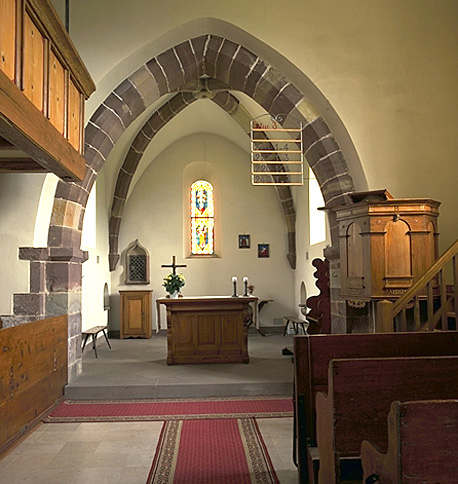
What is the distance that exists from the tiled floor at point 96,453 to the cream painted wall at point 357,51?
11.2 ft

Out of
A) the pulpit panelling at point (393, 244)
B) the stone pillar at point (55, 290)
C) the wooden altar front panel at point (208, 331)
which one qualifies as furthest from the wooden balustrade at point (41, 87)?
the wooden altar front panel at point (208, 331)

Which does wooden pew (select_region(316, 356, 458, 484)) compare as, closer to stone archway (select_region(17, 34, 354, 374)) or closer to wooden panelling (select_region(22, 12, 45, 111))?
wooden panelling (select_region(22, 12, 45, 111))

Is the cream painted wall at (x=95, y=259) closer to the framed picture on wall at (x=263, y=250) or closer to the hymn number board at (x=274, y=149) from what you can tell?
the hymn number board at (x=274, y=149)

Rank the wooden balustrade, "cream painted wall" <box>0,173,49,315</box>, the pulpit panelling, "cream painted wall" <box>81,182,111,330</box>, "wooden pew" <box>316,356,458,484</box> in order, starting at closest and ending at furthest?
"wooden pew" <box>316,356,458,484</box>, the wooden balustrade, the pulpit panelling, "cream painted wall" <box>0,173,49,315</box>, "cream painted wall" <box>81,182,111,330</box>

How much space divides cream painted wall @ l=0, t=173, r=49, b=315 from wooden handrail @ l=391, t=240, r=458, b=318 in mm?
4376

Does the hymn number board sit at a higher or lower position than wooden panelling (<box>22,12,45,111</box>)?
higher

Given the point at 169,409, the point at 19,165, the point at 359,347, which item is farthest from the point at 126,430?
the point at 359,347

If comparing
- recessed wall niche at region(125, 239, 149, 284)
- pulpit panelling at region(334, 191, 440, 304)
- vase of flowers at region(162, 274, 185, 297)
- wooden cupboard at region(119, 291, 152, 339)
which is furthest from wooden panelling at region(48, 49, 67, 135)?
recessed wall niche at region(125, 239, 149, 284)

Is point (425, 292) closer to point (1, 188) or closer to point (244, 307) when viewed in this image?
point (244, 307)

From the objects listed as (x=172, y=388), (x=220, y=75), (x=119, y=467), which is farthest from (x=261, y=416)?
(x=220, y=75)

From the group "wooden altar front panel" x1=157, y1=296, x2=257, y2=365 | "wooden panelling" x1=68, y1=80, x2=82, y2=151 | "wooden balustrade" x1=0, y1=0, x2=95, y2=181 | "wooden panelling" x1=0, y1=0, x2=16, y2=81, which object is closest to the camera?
"wooden panelling" x1=0, y1=0, x2=16, y2=81

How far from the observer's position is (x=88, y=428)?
5.45 meters

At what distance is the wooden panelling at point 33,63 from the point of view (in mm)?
3406

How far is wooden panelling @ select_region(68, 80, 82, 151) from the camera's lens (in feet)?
14.9
